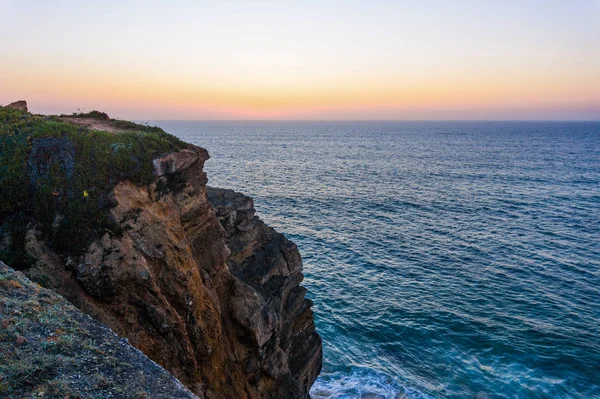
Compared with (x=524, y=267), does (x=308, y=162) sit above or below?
above

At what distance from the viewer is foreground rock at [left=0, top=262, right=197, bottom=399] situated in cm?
944

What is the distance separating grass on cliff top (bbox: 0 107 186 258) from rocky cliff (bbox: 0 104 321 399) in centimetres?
4

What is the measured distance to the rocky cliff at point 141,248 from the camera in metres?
15.9

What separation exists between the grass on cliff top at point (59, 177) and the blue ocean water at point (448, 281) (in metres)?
A: 21.6

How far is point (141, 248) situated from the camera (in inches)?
683

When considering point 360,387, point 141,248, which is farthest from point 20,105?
point 360,387

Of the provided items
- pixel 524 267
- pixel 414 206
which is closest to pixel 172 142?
pixel 524 267

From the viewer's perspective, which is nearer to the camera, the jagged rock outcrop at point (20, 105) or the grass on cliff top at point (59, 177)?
the grass on cliff top at point (59, 177)

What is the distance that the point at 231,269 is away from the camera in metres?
24.4

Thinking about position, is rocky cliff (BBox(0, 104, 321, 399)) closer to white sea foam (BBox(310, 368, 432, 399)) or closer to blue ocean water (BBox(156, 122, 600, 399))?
white sea foam (BBox(310, 368, 432, 399))

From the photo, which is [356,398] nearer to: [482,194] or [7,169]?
[7,169]

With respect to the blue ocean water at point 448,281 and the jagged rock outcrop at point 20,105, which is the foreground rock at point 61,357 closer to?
the jagged rock outcrop at point 20,105

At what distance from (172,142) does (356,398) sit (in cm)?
2217

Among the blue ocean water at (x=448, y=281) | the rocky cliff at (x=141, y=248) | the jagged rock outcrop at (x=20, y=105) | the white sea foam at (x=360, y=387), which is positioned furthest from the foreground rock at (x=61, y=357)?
the blue ocean water at (x=448, y=281)
